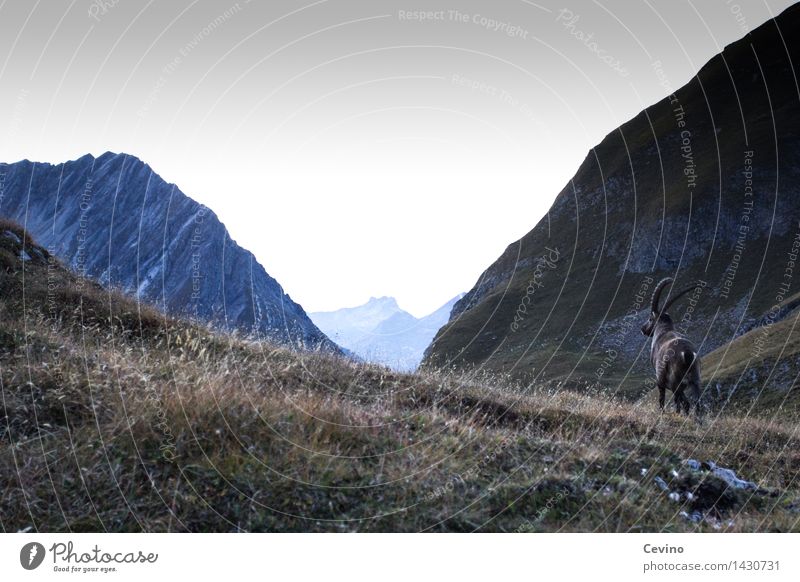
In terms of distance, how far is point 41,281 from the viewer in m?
13.9

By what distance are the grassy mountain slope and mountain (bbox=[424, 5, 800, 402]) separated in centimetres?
5068

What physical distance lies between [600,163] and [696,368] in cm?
10823

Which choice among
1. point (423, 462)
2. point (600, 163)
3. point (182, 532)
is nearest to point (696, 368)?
point (423, 462)

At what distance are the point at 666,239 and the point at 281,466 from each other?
88.2m

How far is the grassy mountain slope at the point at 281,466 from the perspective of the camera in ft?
16.9

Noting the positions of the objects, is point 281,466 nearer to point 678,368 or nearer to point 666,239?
point 678,368

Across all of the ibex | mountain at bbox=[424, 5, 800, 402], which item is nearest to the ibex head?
the ibex

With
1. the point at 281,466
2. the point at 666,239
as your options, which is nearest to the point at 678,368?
the point at 281,466

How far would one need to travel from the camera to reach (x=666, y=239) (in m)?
81.9

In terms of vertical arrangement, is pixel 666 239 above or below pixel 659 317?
above

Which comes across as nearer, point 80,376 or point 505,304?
point 80,376

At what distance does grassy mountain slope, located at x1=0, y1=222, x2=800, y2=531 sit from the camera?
5.15m

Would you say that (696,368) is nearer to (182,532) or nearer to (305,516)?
(305,516)

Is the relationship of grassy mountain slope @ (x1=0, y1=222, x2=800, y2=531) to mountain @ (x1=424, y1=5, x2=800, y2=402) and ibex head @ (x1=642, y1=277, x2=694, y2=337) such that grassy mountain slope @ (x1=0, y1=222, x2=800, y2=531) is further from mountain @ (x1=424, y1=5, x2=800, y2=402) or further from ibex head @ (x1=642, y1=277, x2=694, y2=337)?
mountain @ (x1=424, y1=5, x2=800, y2=402)
